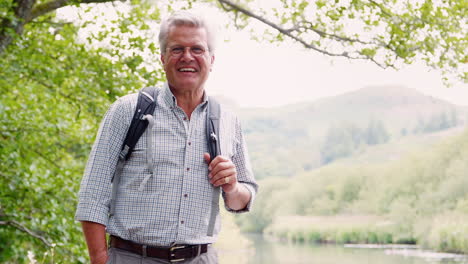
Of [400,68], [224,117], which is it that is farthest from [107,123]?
[400,68]

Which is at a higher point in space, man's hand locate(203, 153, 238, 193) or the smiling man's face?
the smiling man's face

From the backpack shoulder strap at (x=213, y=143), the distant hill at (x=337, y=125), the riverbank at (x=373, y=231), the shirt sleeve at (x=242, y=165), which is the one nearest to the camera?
the backpack shoulder strap at (x=213, y=143)

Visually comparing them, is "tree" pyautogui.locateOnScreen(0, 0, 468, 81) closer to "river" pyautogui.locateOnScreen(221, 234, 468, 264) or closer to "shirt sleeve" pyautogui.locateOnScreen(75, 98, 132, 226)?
"shirt sleeve" pyautogui.locateOnScreen(75, 98, 132, 226)

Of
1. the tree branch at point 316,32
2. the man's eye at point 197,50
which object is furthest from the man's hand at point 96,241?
the tree branch at point 316,32

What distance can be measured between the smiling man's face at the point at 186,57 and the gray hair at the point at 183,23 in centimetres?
1

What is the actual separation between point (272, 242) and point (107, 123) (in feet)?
153

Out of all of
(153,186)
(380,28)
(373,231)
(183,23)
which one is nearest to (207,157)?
(153,186)

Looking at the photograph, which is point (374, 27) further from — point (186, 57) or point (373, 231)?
point (373, 231)

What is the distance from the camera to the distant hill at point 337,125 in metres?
93.8

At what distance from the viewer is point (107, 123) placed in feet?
5.65

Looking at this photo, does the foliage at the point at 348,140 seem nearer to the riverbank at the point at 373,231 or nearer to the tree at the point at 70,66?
the riverbank at the point at 373,231

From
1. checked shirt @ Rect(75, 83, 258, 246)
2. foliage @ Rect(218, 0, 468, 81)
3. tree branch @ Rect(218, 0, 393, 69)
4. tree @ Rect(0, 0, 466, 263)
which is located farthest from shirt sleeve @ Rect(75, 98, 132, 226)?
tree branch @ Rect(218, 0, 393, 69)

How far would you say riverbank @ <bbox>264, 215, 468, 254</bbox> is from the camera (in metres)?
35.7

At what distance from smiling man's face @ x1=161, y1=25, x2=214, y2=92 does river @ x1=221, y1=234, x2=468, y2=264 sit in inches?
1229
